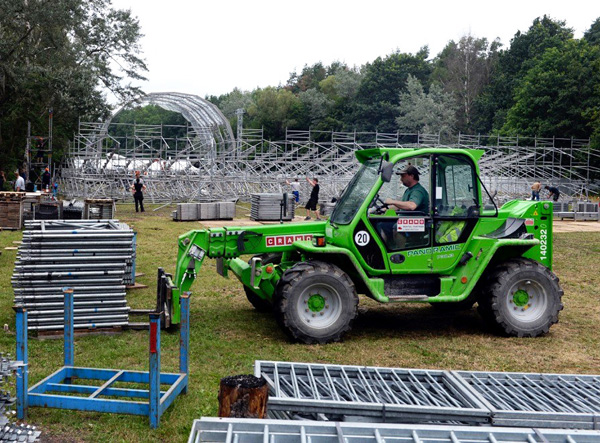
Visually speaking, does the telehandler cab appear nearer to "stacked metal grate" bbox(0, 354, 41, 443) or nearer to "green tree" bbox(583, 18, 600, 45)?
"stacked metal grate" bbox(0, 354, 41, 443)

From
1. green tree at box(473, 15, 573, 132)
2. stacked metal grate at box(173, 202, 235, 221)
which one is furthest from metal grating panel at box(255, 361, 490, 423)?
green tree at box(473, 15, 573, 132)

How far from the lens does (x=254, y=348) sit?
317 inches

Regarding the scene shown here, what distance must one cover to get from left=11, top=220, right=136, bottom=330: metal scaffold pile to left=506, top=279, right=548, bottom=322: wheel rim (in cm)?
513

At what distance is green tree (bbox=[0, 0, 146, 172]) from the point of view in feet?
130

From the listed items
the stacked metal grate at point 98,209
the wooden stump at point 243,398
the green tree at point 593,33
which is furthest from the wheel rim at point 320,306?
the green tree at point 593,33

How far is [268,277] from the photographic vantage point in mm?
8594

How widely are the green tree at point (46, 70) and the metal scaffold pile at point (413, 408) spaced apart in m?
38.5

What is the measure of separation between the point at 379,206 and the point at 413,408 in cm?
388

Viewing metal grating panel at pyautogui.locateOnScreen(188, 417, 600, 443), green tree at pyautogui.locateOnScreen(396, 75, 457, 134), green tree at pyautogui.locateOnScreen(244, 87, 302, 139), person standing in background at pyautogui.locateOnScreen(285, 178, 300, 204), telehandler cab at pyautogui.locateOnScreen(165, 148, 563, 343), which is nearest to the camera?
metal grating panel at pyautogui.locateOnScreen(188, 417, 600, 443)

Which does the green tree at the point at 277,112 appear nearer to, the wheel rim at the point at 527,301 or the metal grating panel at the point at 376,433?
the wheel rim at the point at 527,301

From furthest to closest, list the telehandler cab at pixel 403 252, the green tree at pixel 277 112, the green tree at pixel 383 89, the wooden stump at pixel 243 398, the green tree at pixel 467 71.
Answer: the green tree at pixel 467 71 < the green tree at pixel 277 112 < the green tree at pixel 383 89 < the telehandler cab at pixel 403 252 < the wooden stump at pixel 243 398

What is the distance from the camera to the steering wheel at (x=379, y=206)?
Result: 849cm

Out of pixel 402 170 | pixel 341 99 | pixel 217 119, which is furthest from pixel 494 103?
pixel 402 170

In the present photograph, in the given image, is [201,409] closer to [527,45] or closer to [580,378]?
[580,378]
